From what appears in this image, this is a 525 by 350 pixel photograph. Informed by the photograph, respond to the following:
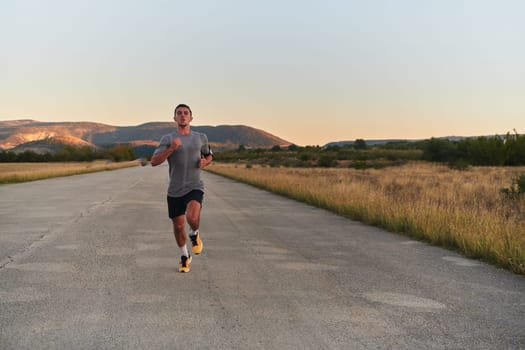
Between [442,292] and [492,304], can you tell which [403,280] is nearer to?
[442,292]

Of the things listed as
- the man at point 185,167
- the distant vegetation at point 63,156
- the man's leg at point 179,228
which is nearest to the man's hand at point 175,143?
the man at point 185,167

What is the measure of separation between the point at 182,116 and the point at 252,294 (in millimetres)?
2398

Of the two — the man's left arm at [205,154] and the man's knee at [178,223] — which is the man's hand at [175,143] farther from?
the man's knee at [178,223]

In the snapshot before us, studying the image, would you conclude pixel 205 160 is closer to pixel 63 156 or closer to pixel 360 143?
pixel 360 143

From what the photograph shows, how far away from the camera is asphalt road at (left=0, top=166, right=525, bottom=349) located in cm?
378

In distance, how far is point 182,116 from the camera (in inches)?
232

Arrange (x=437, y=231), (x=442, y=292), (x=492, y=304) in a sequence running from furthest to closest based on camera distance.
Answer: (x=437, y=231) < (x=442, y=292) < (x=492, y=304)

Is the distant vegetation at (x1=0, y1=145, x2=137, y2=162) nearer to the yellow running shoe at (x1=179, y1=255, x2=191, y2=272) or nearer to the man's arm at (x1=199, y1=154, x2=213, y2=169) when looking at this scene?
the yellow running shoe at (x1=179, y1=255, x2=191, y2=272)

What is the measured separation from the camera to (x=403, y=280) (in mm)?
5816

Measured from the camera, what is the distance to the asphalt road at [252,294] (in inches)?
149

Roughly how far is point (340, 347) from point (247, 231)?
660 centimetres

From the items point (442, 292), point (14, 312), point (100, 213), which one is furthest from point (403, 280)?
point (100, 213)

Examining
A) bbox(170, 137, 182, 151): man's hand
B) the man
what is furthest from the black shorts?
bbox(170, 137, 182, 151): man's hand

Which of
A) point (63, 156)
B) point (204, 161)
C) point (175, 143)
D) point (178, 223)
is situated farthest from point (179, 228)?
point (63, 156)
